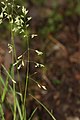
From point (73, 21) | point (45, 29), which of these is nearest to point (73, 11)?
point (73, 21)

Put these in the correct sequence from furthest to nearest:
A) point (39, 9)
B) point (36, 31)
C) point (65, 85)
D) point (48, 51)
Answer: point (39, 9) → point (36, 31) → point (48, 51) → point (65, 85)

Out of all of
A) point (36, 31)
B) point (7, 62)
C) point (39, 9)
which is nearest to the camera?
point (7, 62)

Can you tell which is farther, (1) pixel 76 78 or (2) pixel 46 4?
(2) pixel 46 4

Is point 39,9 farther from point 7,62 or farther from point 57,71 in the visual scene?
point 7,62

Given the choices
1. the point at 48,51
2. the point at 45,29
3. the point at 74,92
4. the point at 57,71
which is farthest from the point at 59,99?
the point at 45,29

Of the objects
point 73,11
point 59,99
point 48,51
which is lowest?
point 59,99

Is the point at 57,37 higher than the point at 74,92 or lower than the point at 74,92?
higher
